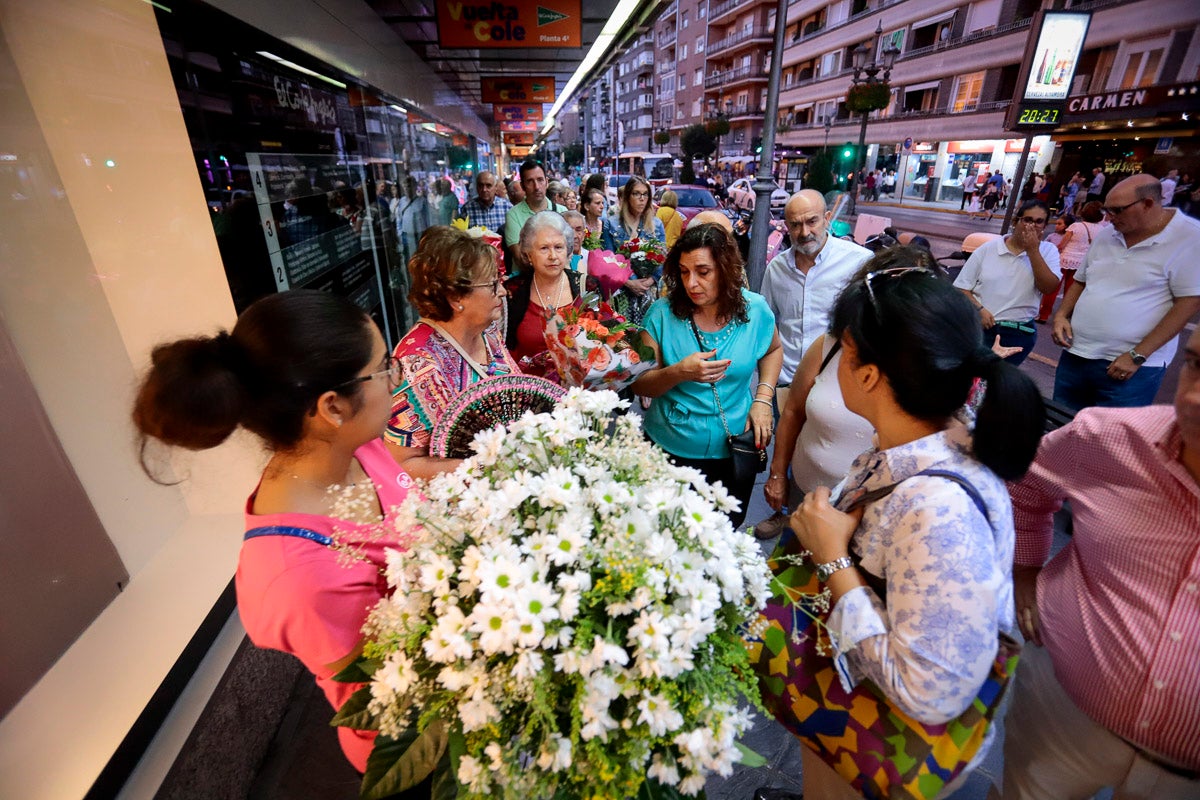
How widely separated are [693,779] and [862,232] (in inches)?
325

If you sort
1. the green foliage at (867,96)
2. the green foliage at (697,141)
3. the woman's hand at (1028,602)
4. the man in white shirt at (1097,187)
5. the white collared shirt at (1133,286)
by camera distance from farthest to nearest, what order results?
the green foliage at (697,141)
the man in white shirt at (1097,187)
the green foliage at (867,96)
the white collared shirt at (1133,286)
the woman's hand at (1028,602)

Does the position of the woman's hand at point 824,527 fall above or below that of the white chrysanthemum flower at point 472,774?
above

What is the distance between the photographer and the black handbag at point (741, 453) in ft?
7.70

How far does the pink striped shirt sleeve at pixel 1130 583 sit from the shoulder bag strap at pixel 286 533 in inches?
71.7

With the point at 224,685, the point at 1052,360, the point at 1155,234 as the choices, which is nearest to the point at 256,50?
the point at 224,685

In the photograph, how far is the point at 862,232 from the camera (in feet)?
24.9

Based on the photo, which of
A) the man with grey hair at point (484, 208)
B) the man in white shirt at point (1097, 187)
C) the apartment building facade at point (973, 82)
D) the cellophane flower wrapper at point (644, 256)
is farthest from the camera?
the apartment building facade at point (973, 82)

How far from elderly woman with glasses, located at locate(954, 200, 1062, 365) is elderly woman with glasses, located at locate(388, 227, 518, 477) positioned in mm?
3454

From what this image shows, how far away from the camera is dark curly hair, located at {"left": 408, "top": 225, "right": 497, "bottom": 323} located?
80.4 inches

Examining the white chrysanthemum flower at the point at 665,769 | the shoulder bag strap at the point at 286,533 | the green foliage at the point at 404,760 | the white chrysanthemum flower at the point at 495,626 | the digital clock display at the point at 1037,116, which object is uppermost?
the digital clock display at the point at 1037,116

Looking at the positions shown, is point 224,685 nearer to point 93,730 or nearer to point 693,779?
point 93,730

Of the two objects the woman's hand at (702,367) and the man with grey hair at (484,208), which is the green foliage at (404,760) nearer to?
the woman's hand at (702,367)

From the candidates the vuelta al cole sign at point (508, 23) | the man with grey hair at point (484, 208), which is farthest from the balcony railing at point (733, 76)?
the vuelta al cole sign at point (508, 23)

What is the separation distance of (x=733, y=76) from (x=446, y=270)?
49.2 meters
